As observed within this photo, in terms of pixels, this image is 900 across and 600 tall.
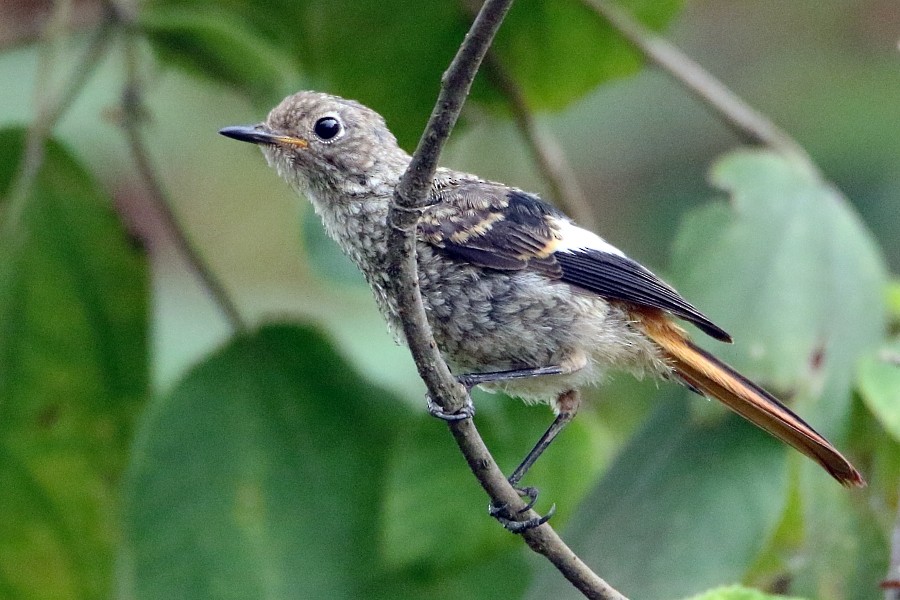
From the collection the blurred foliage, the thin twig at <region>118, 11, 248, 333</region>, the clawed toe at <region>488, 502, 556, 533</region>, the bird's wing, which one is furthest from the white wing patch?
the thin twig at <region>118, 11, 248, 333</region>

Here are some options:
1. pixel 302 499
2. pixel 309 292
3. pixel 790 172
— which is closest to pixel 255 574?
pixel 302 499

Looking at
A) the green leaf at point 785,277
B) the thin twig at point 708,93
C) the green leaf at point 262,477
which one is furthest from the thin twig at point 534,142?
the green leaf at point 262,477

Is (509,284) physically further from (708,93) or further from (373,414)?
(708,93)

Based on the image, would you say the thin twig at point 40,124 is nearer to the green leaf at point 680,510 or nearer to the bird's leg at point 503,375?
the bird's leg at point 503,375

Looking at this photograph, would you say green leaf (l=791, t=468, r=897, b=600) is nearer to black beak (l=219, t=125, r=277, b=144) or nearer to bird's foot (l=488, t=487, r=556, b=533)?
bird's foot (l=488, t=487, r=556, b=533)

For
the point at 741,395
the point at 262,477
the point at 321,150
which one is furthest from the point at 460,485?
the point at 321,150
